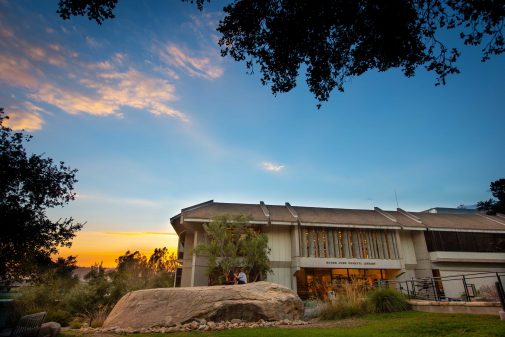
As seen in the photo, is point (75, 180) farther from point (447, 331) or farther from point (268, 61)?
point (447, 331)

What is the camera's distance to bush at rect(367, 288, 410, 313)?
11695 mm

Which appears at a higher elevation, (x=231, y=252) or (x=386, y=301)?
(x=231, y=252)

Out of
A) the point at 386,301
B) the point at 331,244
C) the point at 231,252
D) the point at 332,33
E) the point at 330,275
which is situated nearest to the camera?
the point at 332,33

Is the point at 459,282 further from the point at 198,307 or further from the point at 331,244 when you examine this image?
the point at 198,307

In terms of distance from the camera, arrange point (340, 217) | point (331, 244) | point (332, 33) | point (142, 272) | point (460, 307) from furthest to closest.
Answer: point (142, 272) < point (340, 217) < point (331, 244) < point (460, 307) < point (332, 33)

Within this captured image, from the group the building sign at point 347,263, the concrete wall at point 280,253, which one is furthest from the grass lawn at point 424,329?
the concrete wall at point 280,253

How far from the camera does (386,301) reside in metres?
11.8

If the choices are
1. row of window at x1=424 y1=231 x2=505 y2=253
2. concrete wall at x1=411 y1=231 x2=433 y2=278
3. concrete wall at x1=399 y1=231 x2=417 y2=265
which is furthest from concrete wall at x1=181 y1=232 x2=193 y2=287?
row of window at x1=424 y1=231 x2=505 y2=253

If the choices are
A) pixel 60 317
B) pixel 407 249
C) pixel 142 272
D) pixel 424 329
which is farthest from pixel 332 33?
pixel 142 272

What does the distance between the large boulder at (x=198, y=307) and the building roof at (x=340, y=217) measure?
10735mm

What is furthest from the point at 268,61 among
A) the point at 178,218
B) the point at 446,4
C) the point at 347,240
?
the point at 347,240

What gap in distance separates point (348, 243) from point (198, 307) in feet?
55.0

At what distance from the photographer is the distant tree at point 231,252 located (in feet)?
62.3

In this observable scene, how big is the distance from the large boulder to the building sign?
1095 centimetres
